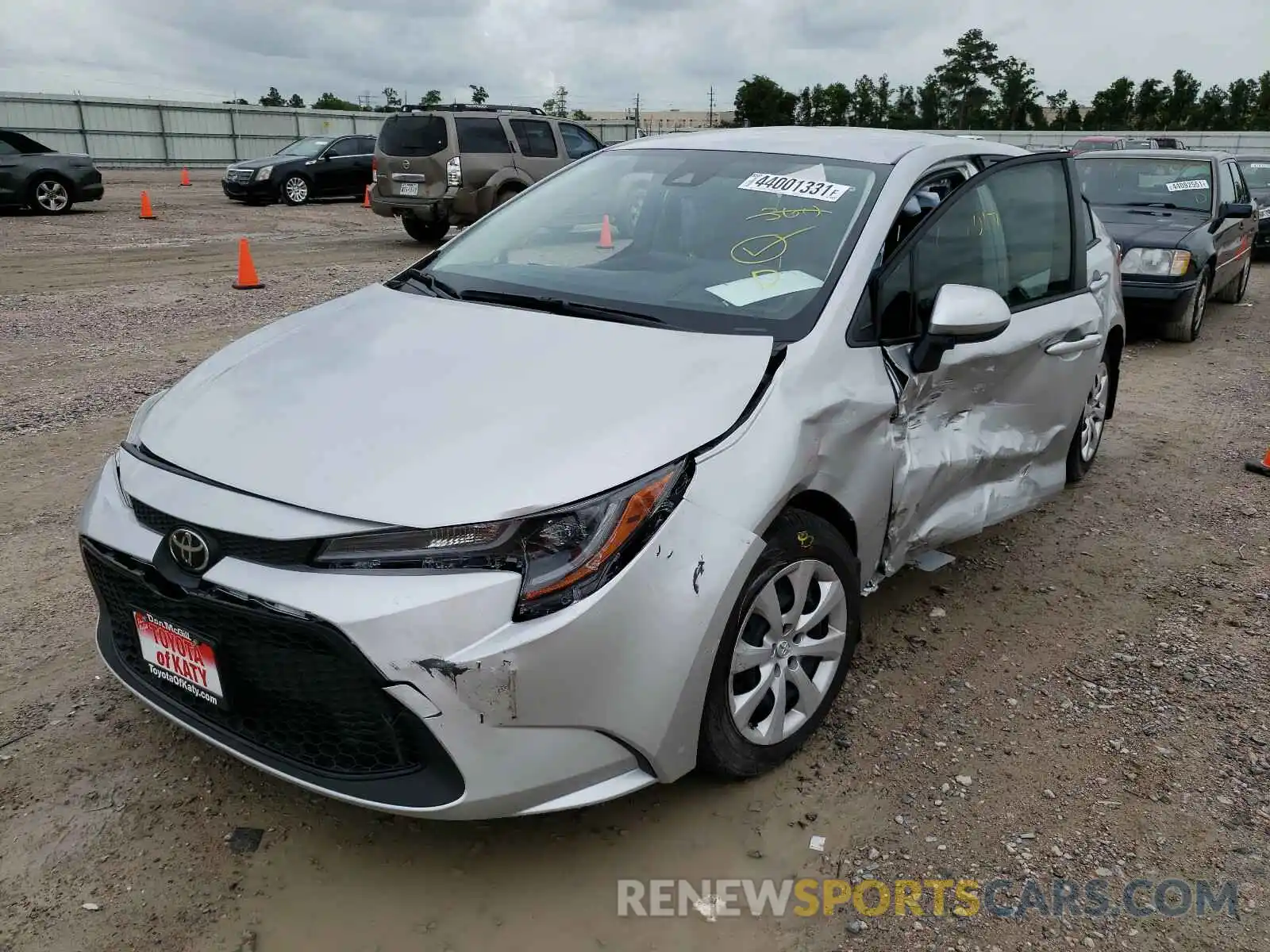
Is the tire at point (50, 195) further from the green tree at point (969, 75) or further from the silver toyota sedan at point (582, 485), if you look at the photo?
the green tree at point (969, 75)

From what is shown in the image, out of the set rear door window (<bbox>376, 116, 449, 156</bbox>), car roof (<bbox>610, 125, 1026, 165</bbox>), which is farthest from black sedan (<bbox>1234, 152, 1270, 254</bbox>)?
car roof (<bbox>610, 125, 1026, 165</bbox>)

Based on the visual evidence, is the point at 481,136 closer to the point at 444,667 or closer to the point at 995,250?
the point at 995,250

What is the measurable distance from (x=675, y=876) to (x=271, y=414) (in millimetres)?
1551

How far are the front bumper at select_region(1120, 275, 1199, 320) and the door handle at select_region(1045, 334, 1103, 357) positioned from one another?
197 inches

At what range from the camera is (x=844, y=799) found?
2.72 metres

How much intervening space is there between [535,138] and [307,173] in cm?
813

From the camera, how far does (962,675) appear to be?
11.1 feet

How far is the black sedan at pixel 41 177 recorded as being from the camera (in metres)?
15.8

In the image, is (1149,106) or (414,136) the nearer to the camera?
(414,136)

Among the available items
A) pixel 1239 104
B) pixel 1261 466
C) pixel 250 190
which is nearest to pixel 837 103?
pixel 1239 104

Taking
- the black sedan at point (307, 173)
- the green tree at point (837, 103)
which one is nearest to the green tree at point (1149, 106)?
the green tree at point (837, 103)

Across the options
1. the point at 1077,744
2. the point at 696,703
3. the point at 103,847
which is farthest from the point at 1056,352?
the point at 103,847

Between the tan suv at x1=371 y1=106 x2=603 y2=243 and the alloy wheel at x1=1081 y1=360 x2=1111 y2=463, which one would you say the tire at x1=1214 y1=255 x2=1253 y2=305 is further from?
the tan suv at x1=371 y1=106 x2=603 y2=243

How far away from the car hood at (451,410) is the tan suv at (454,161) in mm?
10969
